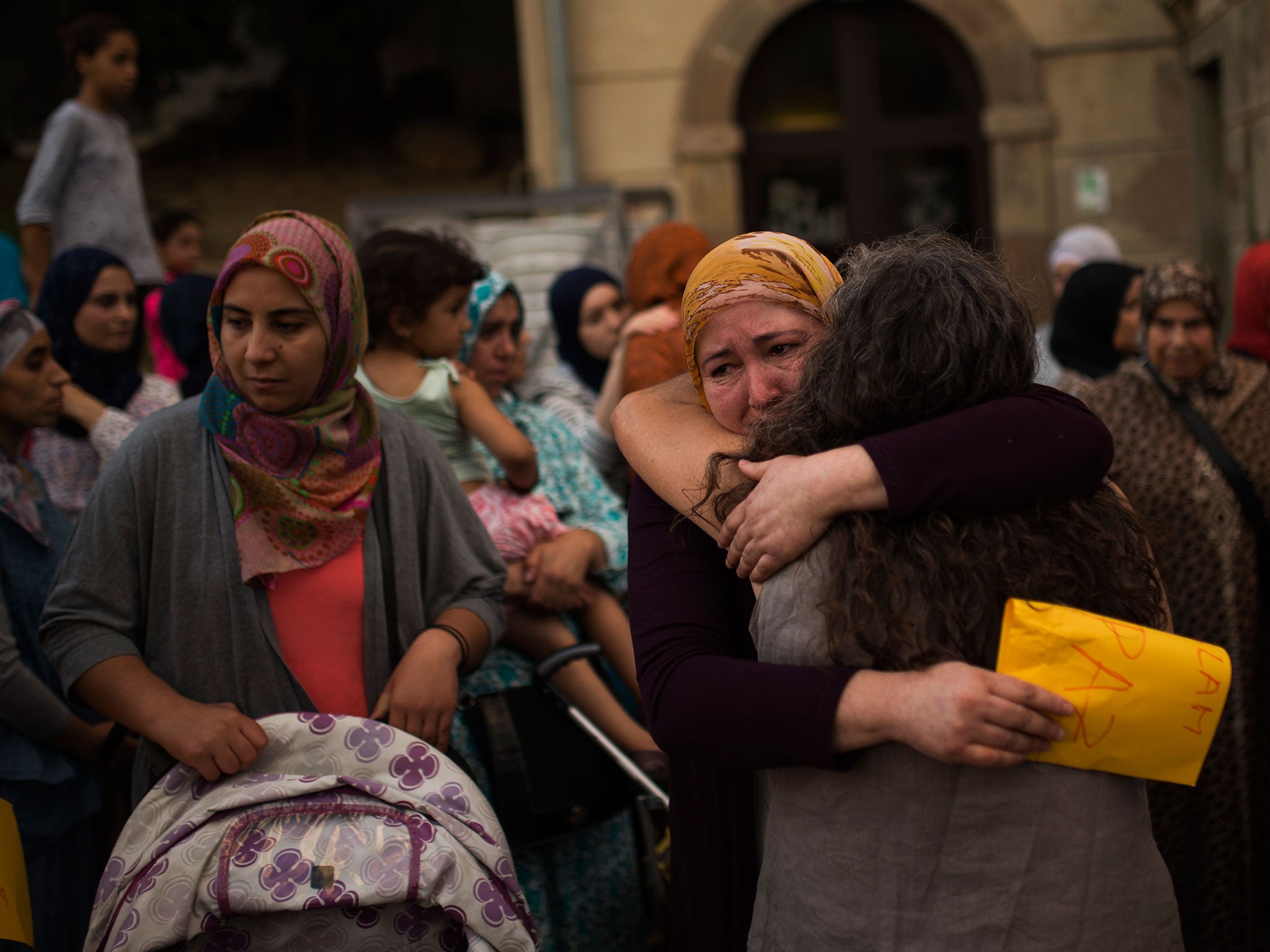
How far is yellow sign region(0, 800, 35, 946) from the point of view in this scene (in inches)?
74.1

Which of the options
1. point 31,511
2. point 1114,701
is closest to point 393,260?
point 31,511

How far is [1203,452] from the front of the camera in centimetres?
349

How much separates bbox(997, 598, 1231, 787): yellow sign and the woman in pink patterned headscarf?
3.93 ft

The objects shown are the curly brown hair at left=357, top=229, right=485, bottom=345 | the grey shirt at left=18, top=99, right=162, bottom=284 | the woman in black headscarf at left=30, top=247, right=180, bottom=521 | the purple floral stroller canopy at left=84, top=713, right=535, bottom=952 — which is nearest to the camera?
the purple floral stroller canopy at left=84, top=713, right=535, bottom=952

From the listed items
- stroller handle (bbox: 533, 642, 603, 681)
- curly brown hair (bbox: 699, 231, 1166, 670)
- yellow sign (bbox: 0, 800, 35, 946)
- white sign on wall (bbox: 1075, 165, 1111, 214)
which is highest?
white sign on wall (bbox: 1075, 165, 1111, 214)

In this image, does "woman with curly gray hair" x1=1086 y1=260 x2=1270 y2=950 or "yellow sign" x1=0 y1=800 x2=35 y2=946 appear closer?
"yellow sign" x1=0 y1=800 x2=35 y2=946

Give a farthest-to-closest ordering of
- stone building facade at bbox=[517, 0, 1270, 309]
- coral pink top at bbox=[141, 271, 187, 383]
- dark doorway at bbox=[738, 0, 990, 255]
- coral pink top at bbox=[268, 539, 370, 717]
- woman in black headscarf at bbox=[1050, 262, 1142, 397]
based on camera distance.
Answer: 1. dark doorway at bbox=[738, 0, 990, 255]
2. stone building facade at bbox=[517, 0, 1270, 309]
3. coral pink top at bbox=[141, 271, 187, 383]
4. woman in black headscarf at bbox=[1050, 262, 1142, 397]
5. coral pink top at bbox=[268, 539, 370, 717]

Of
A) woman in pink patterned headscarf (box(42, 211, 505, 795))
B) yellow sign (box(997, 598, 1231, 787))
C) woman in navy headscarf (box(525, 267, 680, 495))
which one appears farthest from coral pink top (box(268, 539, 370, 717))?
woman in navy headscarf (box(525, 267, 680, 495))

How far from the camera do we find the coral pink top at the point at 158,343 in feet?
16.8

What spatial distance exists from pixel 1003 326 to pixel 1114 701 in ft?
1.66

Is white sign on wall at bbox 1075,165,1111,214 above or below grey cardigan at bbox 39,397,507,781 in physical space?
above

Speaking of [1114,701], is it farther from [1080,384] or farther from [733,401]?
[1080,384]

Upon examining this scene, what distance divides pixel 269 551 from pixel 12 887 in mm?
693

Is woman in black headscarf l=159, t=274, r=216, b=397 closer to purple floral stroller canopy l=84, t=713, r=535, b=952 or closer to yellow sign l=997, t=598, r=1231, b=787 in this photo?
purple floral stroller canopy l=84, t=713, r=535, b=952
